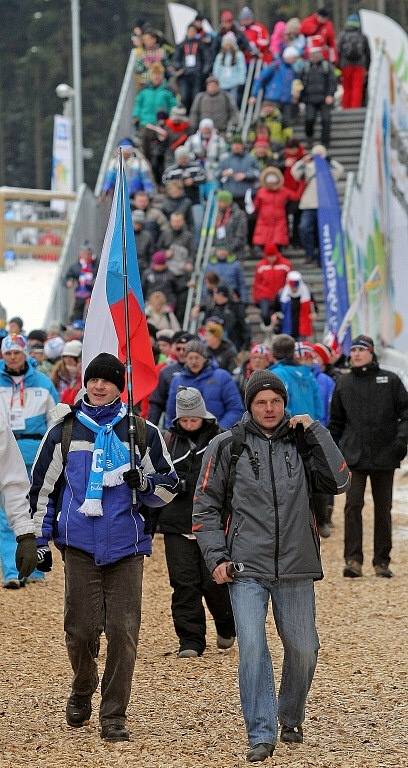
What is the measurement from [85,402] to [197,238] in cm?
1587

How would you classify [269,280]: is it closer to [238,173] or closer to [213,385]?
[238,173]

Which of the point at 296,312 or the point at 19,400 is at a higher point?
the point at 19,400

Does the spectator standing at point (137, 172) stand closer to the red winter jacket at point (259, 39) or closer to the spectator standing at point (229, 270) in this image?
the spectator standing at point (229, 270)

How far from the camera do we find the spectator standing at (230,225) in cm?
2183

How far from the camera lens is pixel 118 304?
8.26 metres

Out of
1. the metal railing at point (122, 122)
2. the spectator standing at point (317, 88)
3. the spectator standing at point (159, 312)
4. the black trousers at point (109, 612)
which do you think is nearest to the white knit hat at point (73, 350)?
the spectator standing at point (159, 312)

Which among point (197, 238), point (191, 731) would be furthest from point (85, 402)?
point (197, 238)

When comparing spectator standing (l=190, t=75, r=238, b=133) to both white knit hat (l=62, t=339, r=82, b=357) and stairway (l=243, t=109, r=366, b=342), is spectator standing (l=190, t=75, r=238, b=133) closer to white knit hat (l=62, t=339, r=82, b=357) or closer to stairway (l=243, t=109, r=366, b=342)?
stairway (l=243, t=109, r=366, b=342)

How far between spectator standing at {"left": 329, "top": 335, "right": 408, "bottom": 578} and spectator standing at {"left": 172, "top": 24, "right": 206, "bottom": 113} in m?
14.9

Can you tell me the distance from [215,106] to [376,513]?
13.7 metres

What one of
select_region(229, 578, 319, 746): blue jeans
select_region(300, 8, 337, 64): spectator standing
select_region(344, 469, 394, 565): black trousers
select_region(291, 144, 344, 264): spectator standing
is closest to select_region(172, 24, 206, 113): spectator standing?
select_region(300, 8, 337, 64): spectator standing

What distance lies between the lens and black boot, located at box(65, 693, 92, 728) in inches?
289

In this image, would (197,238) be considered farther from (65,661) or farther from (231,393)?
(65,661)

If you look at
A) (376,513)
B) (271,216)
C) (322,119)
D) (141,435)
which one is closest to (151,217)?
(271,216)
